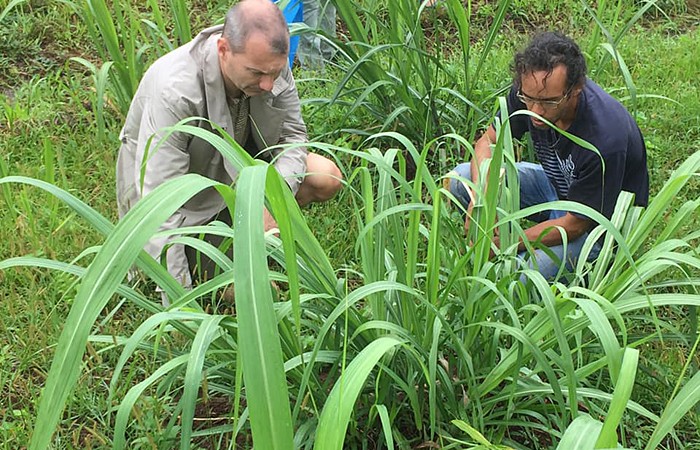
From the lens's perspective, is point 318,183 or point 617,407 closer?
point 617,407

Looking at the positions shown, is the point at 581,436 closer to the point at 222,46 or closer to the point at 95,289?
the point at 95,289

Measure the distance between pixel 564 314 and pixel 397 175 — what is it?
0.40 m

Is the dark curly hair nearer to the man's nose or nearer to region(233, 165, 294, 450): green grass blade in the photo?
the man's nose

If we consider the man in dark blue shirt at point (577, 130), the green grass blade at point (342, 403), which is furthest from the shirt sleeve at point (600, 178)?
the green grass blade at point (342, 403)

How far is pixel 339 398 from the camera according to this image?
1.14 m

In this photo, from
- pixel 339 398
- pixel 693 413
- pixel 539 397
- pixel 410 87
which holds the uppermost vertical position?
pixel 339 398

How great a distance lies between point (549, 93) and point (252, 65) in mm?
766

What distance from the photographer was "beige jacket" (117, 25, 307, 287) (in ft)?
7.47

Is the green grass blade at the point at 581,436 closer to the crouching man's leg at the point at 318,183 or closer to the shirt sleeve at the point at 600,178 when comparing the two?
the shirt sleeve at the point at 600,178

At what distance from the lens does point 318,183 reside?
2.66 meters

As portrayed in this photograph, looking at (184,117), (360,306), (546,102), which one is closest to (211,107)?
(184,117)

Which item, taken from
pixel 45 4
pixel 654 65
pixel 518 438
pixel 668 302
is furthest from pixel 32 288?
pixel 654 65

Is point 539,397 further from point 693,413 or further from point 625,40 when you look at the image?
point 625,40

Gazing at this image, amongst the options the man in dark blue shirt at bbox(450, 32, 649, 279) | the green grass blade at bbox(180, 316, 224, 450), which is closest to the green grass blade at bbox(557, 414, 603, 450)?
the green grass blade at bbox(180, 316, 224, 450)
